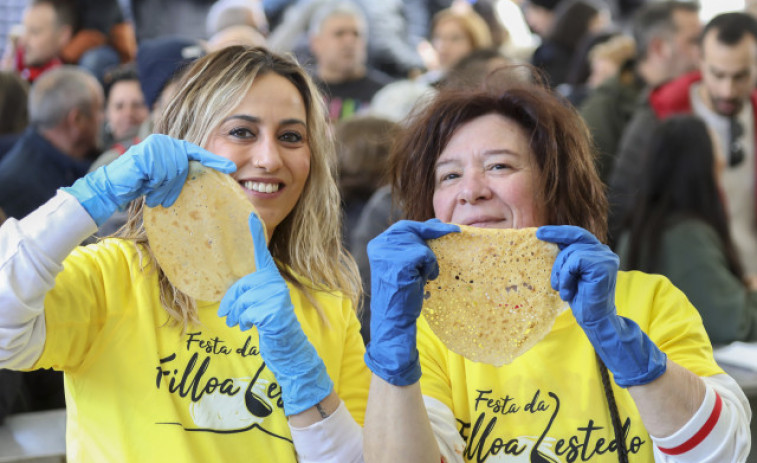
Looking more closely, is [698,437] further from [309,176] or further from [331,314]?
[309,176]

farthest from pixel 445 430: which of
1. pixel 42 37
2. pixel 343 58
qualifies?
pixel 42 37

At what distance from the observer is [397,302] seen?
4.61ft

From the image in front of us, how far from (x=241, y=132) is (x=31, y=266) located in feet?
1.68

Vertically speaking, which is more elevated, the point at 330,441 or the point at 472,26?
the point at 472,26

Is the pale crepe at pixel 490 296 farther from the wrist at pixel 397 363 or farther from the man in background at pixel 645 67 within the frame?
the man in background at pixel 645 67

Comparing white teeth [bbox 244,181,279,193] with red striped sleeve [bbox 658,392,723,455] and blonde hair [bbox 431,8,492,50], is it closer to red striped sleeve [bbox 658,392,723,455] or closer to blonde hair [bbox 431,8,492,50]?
red striped sleeve [bbox 658,392,723,455]

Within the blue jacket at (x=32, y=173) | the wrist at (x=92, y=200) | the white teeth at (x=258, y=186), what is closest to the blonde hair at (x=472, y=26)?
the blue jacket at (x=32, y=173)

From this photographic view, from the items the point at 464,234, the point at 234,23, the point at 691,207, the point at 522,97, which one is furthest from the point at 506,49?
the point at 464,234

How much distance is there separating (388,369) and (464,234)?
0.28 meters

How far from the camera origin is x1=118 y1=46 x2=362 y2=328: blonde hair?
1.66 metres

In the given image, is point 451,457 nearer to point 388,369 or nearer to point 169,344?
point 388,369

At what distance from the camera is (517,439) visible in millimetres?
1537

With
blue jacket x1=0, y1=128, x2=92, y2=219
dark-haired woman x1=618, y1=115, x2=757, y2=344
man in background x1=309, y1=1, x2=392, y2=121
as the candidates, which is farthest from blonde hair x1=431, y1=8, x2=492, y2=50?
blue jacket x1=0, y1=128, x2=92, y2=219

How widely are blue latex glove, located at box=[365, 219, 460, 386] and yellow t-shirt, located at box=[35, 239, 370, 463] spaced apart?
0.25m
